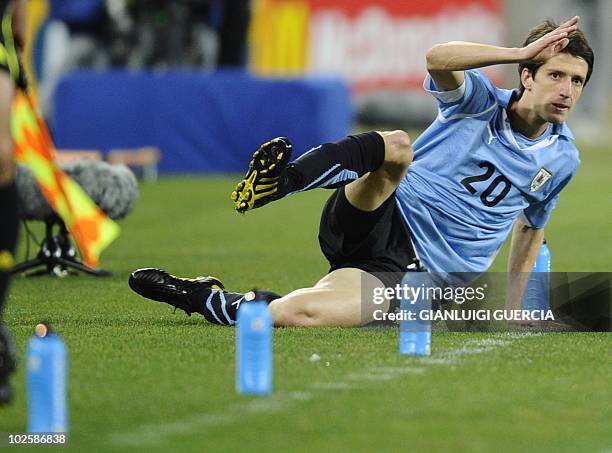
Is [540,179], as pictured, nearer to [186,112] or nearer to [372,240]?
[372,240]

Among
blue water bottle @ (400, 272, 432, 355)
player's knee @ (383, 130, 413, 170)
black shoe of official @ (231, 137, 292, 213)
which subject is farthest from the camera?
player's knee @ (383, 130, 413, 170)

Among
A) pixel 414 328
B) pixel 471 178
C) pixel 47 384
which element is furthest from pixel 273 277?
pixel 47 384

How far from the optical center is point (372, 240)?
6184 millimetres

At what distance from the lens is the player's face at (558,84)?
6070 mm

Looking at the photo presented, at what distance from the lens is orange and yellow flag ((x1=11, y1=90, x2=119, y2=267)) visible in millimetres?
4852

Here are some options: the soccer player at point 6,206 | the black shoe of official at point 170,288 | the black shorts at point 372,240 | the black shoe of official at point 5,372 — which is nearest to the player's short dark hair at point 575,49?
the black shorts at point 372,240

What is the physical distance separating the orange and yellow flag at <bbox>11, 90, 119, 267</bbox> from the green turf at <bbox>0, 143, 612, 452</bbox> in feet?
1.61

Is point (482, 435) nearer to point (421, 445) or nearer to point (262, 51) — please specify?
point (421, 445)

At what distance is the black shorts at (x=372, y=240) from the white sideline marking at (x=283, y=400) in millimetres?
563

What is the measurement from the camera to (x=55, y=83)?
19.0m

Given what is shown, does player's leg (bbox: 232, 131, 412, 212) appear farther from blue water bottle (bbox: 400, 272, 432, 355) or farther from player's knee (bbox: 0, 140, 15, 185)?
player's knee (bbox: 0, 140, 15, 185)

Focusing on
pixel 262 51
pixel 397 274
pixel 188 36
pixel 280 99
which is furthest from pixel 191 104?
pixel 397 274

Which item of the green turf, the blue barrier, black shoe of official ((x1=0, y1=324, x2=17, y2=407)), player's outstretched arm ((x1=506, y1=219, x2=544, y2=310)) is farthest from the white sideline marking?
the blue barrier

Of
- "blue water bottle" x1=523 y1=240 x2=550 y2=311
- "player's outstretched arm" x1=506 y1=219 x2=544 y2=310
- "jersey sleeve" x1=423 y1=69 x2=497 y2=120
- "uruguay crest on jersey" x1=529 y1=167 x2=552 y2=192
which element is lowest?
"blue water bottle" x1=523 y1=240 x2=550 y2=311
